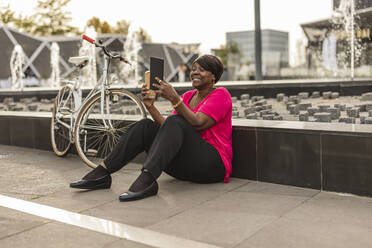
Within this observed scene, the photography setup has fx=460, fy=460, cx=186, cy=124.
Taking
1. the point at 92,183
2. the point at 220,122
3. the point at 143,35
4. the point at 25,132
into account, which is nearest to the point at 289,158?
the point at 220,122

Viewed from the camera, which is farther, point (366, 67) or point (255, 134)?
point (366, 67)

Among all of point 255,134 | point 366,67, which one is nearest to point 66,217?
point 255,134

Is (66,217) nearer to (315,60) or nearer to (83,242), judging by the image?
(83,242)

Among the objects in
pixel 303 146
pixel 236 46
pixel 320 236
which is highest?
pixel 236 46

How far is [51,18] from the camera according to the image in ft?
168

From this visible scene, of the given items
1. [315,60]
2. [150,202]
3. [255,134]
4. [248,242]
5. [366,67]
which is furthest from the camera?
[315,60]

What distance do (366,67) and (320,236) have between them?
85.9 ft

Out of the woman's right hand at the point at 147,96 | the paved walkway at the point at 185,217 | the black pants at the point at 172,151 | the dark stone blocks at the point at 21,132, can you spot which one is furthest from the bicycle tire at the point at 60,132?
the woman's right hand at the point at 147,96

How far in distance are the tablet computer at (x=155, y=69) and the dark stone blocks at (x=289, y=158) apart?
1064 millimetres

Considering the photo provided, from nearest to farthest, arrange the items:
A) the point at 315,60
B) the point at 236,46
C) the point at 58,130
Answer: the point at 58,130
the point at 315,60
the point at 236,46

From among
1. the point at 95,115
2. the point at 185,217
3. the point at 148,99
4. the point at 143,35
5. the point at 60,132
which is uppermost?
the point at 143,35

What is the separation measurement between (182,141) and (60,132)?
2.45m

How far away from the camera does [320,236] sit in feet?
9.09

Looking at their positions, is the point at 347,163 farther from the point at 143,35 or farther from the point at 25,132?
the point at 143,35
